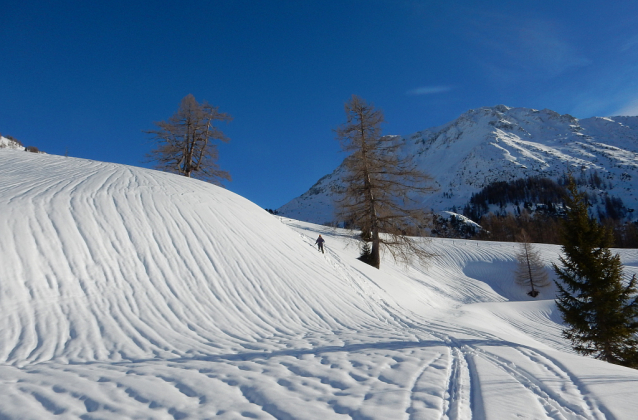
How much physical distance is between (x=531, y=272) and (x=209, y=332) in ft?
90.9

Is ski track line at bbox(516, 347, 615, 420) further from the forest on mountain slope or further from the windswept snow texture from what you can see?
the forest on mountain slope

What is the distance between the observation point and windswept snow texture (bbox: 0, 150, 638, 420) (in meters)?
3.32

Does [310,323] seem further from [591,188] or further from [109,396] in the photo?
[591,188]

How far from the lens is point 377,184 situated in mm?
16438

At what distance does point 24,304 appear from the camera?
590 cm

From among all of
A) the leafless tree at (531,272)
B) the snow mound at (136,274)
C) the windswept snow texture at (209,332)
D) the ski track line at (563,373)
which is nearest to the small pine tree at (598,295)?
the windswept snow texture at (209,332)

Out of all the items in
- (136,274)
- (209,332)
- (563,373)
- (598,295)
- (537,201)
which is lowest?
(209,332)

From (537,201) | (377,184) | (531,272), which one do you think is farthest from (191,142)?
(537,201)

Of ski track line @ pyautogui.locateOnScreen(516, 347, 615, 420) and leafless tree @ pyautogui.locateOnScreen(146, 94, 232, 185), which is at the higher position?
leafless tree @ pyautogui.locateOnScreen(146, 94, 232, 185)

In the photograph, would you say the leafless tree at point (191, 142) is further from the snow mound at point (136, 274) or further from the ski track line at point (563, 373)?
the ski track line at point (563, 373)

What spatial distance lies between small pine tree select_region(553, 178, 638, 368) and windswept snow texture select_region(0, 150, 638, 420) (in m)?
2.30

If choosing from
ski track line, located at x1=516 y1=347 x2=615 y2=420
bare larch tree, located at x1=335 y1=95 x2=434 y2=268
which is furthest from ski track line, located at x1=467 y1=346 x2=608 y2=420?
bare larch tree, located at x1=335 y1=95 x2=434 y2=268

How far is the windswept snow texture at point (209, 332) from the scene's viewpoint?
3.32 meters

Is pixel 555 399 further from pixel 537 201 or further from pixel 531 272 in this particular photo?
pixel 537 201
